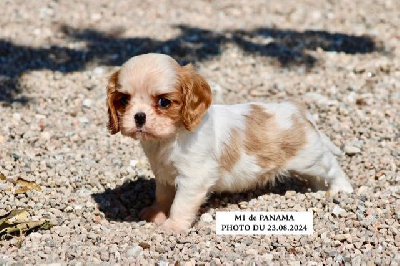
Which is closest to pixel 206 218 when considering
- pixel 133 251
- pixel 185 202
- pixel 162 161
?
pixel 185 202

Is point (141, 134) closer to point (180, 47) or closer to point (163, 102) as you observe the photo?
point (163, 102)

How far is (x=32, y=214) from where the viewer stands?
211 inches

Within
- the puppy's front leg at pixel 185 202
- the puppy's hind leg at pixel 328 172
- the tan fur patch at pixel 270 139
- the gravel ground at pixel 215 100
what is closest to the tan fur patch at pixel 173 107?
the puppy's front leg at pixel 185 202

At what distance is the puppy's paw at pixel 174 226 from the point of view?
17.2 ft

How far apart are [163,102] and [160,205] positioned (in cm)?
124

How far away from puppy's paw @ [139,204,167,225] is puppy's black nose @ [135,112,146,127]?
1.13 metres

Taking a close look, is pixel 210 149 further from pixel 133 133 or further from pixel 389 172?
pixel 389 172

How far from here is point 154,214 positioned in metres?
5.60

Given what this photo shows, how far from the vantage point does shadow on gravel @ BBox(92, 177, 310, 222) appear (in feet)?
18.9

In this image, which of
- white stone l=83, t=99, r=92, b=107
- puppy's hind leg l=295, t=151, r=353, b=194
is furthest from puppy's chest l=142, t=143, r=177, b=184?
white stone l=83, t=99, r=92, b=107

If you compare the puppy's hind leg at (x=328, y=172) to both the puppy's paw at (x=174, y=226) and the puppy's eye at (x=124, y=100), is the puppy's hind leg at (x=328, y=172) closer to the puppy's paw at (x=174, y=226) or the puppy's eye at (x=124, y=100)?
the puppy's paw at (x=174, y=226)

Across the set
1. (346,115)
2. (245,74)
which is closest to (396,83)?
(346,115)

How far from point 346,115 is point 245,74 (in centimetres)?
176

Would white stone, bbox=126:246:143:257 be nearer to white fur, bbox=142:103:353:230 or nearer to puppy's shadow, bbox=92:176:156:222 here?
white fur, bbox=142:103:353:230
